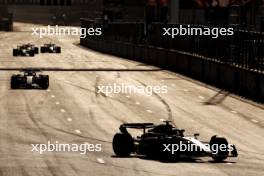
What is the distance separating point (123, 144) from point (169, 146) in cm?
179

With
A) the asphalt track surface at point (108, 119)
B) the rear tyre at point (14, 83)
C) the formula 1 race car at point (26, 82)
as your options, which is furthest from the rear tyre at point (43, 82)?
the rear tyre at point (14, 83)

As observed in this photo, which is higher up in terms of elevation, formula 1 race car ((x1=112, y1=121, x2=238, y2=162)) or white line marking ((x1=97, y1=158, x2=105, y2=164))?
formula 1 race car ((x1=112, y1=121, x2=238, y2=162))

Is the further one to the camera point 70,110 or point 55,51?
point 55,51

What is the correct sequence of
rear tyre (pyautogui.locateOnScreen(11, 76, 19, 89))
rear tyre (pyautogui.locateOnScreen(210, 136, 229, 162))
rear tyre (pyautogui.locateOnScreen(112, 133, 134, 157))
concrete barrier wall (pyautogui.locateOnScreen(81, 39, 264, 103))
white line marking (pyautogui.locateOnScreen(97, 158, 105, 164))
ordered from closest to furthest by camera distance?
rear tyre (pyautogui.locateOnScreen(210, 136, 229, 162)), rear tyre (pyautogui.locateOnScreen(112, 133, 134, 157)), white line marking (pyautogui.locateOnScreen(97, 158, 105, 164)), concrete barrier wall (pyautogui.locateOnScreen(81, 39, 264, 103)), rear tyre (pyautogui.locateOnScreen(11, 76, 19, 89))

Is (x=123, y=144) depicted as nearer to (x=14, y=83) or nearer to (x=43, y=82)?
(x=43, y=82)

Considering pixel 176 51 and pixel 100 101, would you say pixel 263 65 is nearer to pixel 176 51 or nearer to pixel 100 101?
pixel 100 101

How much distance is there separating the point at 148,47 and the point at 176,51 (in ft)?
40.9

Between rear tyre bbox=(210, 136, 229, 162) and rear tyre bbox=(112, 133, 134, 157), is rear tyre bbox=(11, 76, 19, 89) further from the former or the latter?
rear tyre bbox=(210, 136, 229, 162)

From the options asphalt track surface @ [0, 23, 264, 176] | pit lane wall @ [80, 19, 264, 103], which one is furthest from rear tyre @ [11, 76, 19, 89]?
pit lane wall @ [80, 19, 264, 103]

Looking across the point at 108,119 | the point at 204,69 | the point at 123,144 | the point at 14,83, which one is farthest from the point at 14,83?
the point at 123,144

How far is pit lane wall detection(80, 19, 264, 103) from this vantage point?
54.5 m

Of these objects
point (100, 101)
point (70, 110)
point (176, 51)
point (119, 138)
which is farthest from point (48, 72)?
point (119, 138)

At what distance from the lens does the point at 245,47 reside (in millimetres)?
56625

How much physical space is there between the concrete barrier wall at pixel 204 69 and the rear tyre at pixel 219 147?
2326 cm
